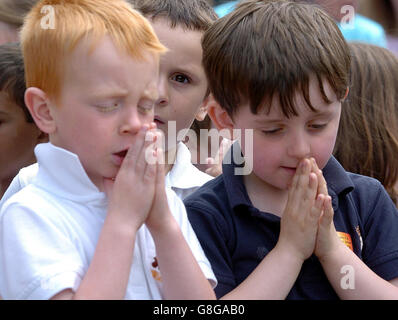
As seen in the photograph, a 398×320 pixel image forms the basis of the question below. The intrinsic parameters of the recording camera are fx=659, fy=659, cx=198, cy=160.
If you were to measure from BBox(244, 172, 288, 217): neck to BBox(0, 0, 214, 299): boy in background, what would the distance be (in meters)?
0.52

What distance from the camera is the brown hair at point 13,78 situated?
9.60ft

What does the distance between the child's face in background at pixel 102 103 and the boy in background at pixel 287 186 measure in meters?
0.46

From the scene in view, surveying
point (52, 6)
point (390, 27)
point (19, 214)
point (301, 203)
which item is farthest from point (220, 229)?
point (390, 27)

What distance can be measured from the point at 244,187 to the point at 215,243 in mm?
251

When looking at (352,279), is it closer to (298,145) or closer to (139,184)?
(298,145)

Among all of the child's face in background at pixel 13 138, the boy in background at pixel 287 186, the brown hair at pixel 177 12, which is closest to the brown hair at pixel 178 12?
the brown hair at pixel 177 12

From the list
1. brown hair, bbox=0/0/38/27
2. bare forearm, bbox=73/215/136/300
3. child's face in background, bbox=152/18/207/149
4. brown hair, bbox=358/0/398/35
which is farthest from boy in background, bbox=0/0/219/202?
brown hair, bbox=358/0/398/35

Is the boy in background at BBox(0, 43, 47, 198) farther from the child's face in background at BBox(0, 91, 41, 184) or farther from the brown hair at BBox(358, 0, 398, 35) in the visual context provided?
the brown hair at BBox(358, 0, 398, 35)

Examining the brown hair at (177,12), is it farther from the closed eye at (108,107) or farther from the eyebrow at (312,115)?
the closed eye at (108,107)

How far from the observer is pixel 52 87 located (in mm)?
1897

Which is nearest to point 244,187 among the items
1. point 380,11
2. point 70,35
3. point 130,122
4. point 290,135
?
point 290,135

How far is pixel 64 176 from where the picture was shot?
74.9 inches
